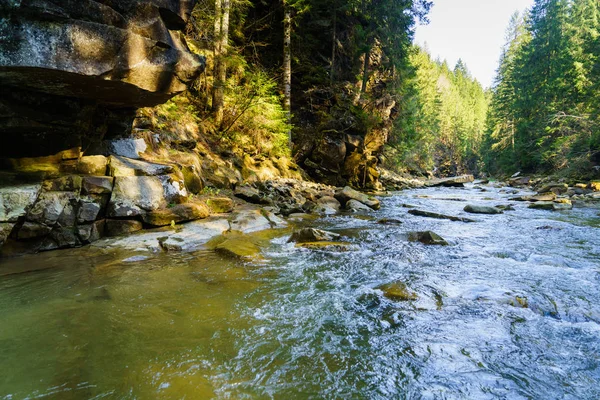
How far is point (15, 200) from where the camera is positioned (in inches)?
205

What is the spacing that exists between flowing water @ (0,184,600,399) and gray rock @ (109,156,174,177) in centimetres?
195

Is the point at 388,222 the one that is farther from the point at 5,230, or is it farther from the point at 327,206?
the point at 5,230

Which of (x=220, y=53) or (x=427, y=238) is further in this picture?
(x=220, y=53)

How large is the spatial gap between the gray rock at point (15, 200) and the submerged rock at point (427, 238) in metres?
7.75

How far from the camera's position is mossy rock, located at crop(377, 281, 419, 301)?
404 cm

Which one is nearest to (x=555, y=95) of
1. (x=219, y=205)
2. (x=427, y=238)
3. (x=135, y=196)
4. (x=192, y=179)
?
(x=427, y=238)

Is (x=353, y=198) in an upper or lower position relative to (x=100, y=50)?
lower

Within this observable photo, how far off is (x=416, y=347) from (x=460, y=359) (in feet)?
1.24

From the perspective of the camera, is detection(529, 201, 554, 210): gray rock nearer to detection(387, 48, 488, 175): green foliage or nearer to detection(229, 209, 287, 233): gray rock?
detection(229, 209, 287, 233): gray rock

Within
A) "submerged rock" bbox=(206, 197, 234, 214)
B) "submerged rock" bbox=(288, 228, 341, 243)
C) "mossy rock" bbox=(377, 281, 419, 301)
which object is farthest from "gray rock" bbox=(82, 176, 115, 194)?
"mossy rock" bbox=(377, 281, 419, 301)

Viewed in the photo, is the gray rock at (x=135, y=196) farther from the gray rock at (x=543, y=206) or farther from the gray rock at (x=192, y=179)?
the gray rock at (x=543, y=206)

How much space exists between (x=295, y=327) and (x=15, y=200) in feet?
17.6

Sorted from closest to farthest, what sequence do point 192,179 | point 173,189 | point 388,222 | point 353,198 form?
1. point 173,189
2. point 192,179
3. point 388,222
4. point 353,198

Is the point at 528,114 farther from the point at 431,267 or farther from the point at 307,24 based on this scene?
the point at 431,267
